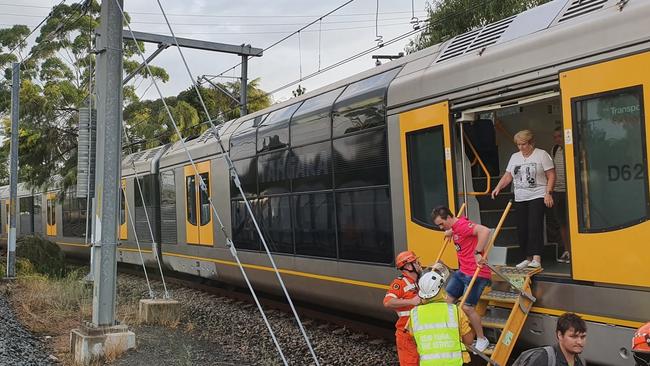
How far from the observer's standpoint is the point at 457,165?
6340 mm

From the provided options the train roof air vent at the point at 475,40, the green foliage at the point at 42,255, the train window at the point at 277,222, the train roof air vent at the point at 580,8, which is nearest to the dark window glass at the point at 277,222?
the train window at the point at 277,222

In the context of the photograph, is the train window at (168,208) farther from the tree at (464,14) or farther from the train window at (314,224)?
the tree at (464,14)

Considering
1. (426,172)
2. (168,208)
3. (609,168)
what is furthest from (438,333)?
(168,208)

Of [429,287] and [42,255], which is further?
[42,255]

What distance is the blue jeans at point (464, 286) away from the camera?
5613 millimetres

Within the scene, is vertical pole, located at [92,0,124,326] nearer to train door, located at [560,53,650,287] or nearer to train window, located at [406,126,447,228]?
train window, located at [406,126,447,228]

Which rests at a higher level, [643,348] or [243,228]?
[243,228]

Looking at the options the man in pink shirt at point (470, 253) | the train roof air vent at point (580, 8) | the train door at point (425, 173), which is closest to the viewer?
the train roof air vent at point (580, 8)

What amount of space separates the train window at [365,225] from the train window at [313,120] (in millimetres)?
972

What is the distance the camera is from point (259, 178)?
1027 centimetres

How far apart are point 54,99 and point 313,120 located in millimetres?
14784

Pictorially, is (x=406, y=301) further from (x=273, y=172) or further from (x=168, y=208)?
(x=168, y=208)

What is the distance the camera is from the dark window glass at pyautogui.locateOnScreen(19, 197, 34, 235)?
2531 centimetres

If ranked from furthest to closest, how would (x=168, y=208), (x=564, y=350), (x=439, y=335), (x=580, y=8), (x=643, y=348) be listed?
(x=168, y=208) → (x=580, y=8) → (x=439, y=335) → (x=564, y=350) → (x=643, y=348)
